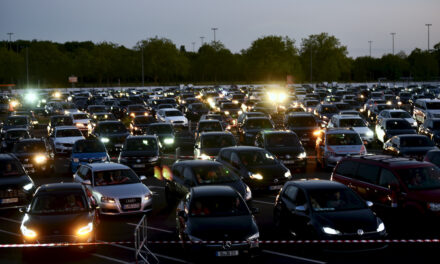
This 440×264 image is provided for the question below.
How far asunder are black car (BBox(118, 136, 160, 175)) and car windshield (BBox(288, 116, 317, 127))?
975cm

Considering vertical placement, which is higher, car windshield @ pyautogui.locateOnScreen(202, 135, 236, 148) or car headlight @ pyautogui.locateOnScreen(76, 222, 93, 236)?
car windshield @ pyautogui.locateOnScreen(202, 135, 236, 148)

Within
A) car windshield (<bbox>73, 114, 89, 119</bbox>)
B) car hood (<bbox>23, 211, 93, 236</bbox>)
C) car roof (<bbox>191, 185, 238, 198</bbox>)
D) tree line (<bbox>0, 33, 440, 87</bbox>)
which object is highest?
tree line (<bbox>0, 33, 440, 87</bbox>)

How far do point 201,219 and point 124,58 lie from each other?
13525 centimetres

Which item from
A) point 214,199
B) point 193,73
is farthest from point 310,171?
point 193,73

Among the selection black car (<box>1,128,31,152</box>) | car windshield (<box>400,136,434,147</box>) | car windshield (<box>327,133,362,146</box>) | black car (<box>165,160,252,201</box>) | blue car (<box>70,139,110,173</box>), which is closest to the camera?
black car (<box>165,160,252,201</box>)

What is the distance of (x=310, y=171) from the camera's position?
2583 centimetres

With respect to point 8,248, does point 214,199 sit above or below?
above

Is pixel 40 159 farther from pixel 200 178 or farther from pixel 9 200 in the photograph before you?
pixel 200 178

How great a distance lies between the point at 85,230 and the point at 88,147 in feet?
43.3

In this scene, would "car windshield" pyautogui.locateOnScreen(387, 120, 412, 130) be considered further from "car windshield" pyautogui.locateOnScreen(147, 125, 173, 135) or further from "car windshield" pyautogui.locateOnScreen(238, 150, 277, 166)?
"car windshield" pyautogui.locateOnScreen(238, 150, 277, 166)

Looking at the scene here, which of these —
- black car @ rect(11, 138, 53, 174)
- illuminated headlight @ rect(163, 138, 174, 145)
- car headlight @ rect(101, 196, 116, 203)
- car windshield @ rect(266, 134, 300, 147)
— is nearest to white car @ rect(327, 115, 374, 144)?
car windshield @ rect(266, 134, 300, 147)

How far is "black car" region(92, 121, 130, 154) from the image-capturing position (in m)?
33.1

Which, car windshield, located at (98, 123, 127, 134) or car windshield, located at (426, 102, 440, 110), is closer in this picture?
car windshield, located at (98, 123, 127, 134)

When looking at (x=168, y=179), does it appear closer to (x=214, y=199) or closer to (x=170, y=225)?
(x=170, y=225)
